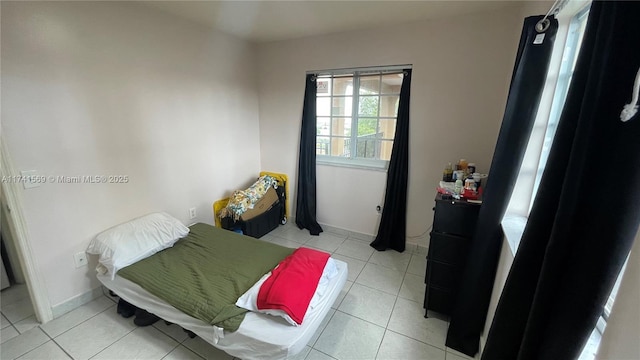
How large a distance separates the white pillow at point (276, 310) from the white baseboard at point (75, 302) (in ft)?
4.84

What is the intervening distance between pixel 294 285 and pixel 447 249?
3.66ft

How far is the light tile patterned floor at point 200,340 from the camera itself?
1.65 metres

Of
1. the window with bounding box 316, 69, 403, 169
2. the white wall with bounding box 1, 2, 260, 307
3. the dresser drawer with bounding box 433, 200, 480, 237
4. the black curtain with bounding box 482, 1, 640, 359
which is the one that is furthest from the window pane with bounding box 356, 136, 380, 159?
the black curtain with bounding box 482, 1, 640, 359

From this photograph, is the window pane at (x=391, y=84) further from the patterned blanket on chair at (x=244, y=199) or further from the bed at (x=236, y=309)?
the bed at (x=236, y=309)

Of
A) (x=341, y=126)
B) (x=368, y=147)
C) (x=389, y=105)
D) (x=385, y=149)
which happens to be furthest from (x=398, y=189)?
(x=341, y=126)

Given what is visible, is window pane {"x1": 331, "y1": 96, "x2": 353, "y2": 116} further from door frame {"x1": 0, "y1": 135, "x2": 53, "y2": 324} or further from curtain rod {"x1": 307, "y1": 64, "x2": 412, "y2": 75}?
door frame {"x1": 0, "y1": 135, "x2": 53, "y2": 324}

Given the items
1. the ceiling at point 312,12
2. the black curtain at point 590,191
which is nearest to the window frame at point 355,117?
the ceiling at point 312,12

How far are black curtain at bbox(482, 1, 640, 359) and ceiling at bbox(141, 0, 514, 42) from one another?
1.88 meters

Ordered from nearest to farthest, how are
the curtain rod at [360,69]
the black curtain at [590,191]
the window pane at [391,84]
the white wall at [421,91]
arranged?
the black curtain at [590,191], the white wall at [421,91], the curtain rod at [360,69], the window pane at [391,84]

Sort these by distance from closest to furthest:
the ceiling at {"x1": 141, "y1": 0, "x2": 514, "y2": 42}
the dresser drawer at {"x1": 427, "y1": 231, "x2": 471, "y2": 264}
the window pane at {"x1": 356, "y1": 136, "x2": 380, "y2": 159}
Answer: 1. the dresser drawer at {"x1": 427, "y1": 231, "x2": 471, "y2": 264}
2. the ceiling at {"x1": 141, "y1": 0, "x2": 514, "y2": 42}
3. the window pane at {"x1": 356, "y1": 136, "x2": 380, "y2": 159}

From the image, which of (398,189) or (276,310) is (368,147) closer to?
(398,189)

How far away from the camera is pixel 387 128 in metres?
2.93

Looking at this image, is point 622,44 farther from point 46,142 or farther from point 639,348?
point 46,142

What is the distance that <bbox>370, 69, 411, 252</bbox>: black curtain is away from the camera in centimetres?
268
